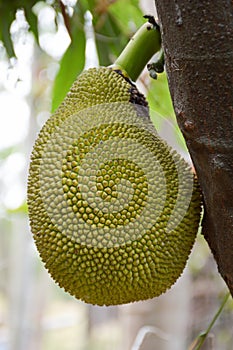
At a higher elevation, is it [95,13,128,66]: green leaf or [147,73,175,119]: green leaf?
[95,13,128,66]: green leaf

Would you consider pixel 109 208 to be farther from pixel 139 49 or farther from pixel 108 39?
pixel 108 39

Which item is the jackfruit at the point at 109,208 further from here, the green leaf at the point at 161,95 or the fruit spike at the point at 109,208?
the green leaf at the point at 161,95

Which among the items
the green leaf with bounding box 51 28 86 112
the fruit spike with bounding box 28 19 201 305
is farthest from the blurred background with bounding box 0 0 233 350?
the fruit spike with bounding box 28 19 201 305

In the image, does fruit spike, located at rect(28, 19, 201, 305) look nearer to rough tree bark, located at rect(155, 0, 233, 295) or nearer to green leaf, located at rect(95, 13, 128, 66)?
rough tree bark, located at rect(155, 0, 233, 295)

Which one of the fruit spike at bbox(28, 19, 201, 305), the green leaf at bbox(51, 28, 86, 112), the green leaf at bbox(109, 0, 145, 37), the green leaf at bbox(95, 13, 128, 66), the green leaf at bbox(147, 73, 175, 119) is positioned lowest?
A: the fruit spike at bbox(28, 19, 201, 305)

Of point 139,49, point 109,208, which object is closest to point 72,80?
point 139,49

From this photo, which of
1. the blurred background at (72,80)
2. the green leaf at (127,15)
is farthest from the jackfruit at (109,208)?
the green leaf at (127,15)

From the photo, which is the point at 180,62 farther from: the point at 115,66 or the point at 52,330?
the point at 52,330
